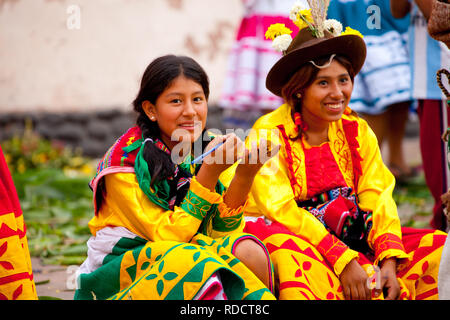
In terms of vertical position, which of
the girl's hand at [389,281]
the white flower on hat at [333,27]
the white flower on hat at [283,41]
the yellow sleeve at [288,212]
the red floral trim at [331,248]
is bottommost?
the girl's hand at [389,281]

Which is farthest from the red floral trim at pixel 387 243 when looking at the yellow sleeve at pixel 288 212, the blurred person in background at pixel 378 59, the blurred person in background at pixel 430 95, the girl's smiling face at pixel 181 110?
the blurred person in background at pixel 378 59

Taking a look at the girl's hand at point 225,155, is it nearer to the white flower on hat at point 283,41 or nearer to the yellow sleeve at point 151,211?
the yellow sleeve at point 151,211

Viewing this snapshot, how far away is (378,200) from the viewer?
2736mm

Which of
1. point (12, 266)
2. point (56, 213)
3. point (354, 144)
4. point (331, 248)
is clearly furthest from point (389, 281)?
point (56, 213)

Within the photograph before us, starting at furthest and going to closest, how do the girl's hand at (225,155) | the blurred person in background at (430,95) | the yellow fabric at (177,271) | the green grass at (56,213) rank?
the green grass at (56,213)
the blurred person in background at (430,95)
the girl's hand at (225,155)
the yellow fabric at (177,271)

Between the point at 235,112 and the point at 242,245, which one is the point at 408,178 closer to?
the point at 235,112

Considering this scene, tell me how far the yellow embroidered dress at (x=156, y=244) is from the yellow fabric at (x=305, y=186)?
23cm

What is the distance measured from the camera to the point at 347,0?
381cm

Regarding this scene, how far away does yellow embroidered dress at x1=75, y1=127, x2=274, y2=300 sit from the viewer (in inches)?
82.4

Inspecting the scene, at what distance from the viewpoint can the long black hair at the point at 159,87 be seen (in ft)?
7.98

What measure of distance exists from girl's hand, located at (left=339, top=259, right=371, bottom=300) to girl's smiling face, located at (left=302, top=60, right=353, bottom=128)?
72 cm

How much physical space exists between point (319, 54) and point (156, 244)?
1.20 metres

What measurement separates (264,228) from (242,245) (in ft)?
1.18
